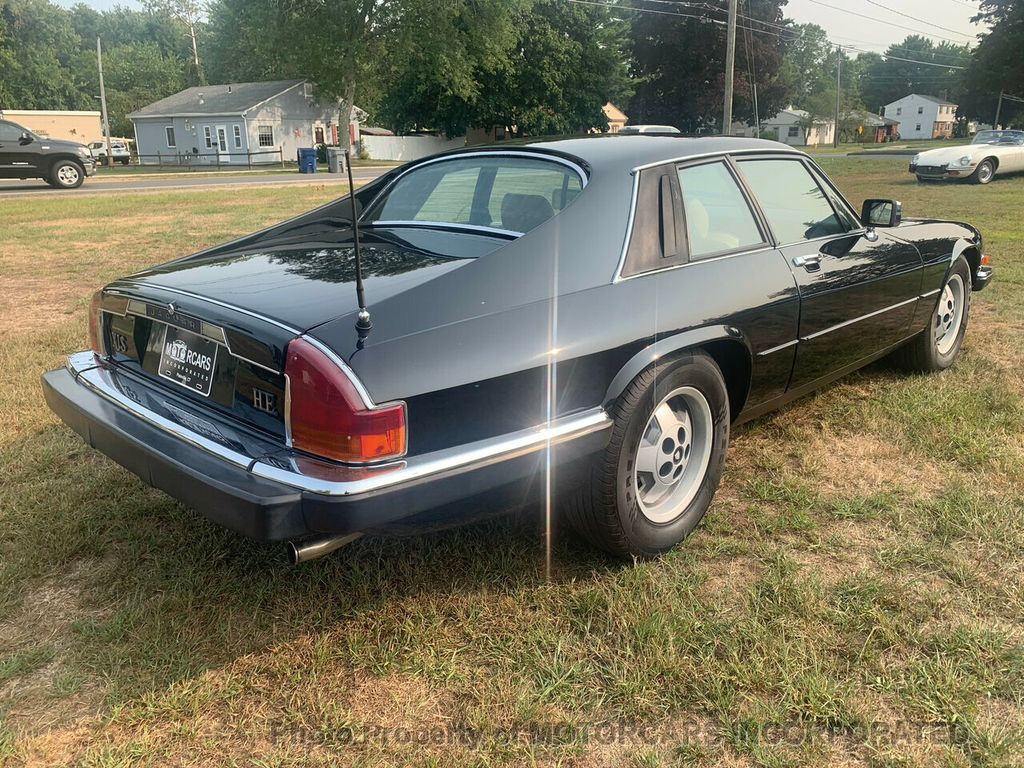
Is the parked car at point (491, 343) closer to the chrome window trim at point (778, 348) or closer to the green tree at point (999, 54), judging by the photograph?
the chrome window trim at point (778, 348)

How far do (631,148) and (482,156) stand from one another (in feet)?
2.10

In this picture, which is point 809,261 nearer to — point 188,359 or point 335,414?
point 335,414

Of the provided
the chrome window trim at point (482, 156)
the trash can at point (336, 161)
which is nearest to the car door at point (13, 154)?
the trash can at point (336, 161)

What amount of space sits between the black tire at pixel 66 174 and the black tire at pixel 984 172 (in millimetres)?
21666

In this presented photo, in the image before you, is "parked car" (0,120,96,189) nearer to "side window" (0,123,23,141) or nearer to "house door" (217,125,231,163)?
"side window" (0,123,23,141)

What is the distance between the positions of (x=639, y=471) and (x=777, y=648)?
741 mm

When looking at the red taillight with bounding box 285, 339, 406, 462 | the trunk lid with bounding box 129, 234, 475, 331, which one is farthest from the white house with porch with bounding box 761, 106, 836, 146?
the red taillight with bounding box 285, 339, 406, 462

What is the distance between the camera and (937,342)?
15.4 ft

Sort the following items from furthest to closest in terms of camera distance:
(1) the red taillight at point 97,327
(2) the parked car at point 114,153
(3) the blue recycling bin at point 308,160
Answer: (2) the parked car at point 114,153
(3) the blue recycling bin at point 308,160
(1) the red taillight at point 97,327

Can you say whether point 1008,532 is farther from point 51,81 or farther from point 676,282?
point 51,81

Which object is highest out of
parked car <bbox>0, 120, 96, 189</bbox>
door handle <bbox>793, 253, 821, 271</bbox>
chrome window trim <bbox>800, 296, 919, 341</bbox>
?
parked car <bbox>0, 120, 96, 189</bbox>

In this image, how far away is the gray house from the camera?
42781 millimetres

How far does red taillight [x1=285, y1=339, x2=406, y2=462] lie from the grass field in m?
0.70

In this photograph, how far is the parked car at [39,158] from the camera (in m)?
19.1
